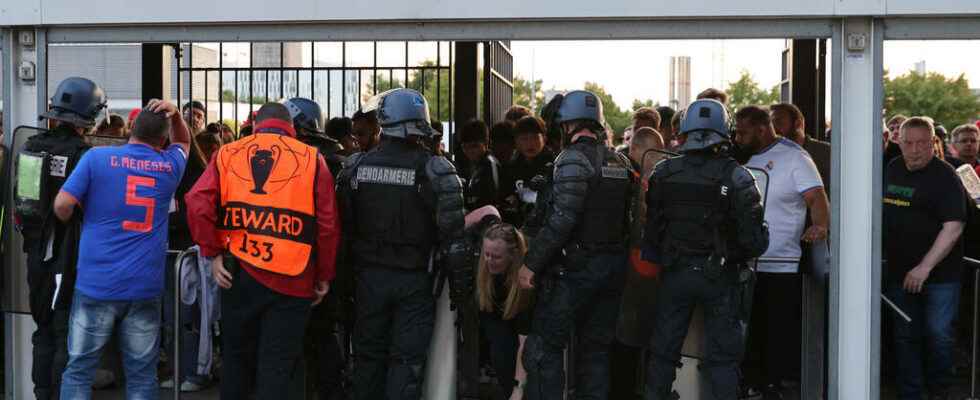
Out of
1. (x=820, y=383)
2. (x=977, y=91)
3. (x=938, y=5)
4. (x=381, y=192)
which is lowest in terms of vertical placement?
(x=820, y=383)

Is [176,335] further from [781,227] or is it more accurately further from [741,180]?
[781,227]

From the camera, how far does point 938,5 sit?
5570 millimetres

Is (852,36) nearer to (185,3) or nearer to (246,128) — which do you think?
(185,3)

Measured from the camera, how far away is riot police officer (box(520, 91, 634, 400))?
5.71 metres

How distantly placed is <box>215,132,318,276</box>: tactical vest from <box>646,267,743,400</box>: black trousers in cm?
188

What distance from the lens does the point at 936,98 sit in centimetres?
5094

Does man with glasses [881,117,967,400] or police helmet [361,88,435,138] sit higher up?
police helmet [361,88,435,138]

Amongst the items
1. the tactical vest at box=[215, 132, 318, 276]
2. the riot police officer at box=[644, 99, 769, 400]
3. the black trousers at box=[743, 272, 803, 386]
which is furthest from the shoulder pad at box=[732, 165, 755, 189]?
the tactical vest at box=[215, 132, 318, 276]

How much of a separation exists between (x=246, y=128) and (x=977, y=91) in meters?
54.9

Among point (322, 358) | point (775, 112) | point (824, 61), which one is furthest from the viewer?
point (824, 61)

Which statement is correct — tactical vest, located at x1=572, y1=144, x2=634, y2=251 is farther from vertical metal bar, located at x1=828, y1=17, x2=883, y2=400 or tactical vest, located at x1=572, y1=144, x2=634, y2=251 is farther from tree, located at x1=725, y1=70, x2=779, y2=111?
tree, located at x1=725, y1=70, x2=779, y2=111

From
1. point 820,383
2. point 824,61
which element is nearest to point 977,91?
point 824,61

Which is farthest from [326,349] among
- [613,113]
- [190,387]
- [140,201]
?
[613,113]

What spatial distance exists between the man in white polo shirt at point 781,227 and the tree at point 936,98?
1849 inches
